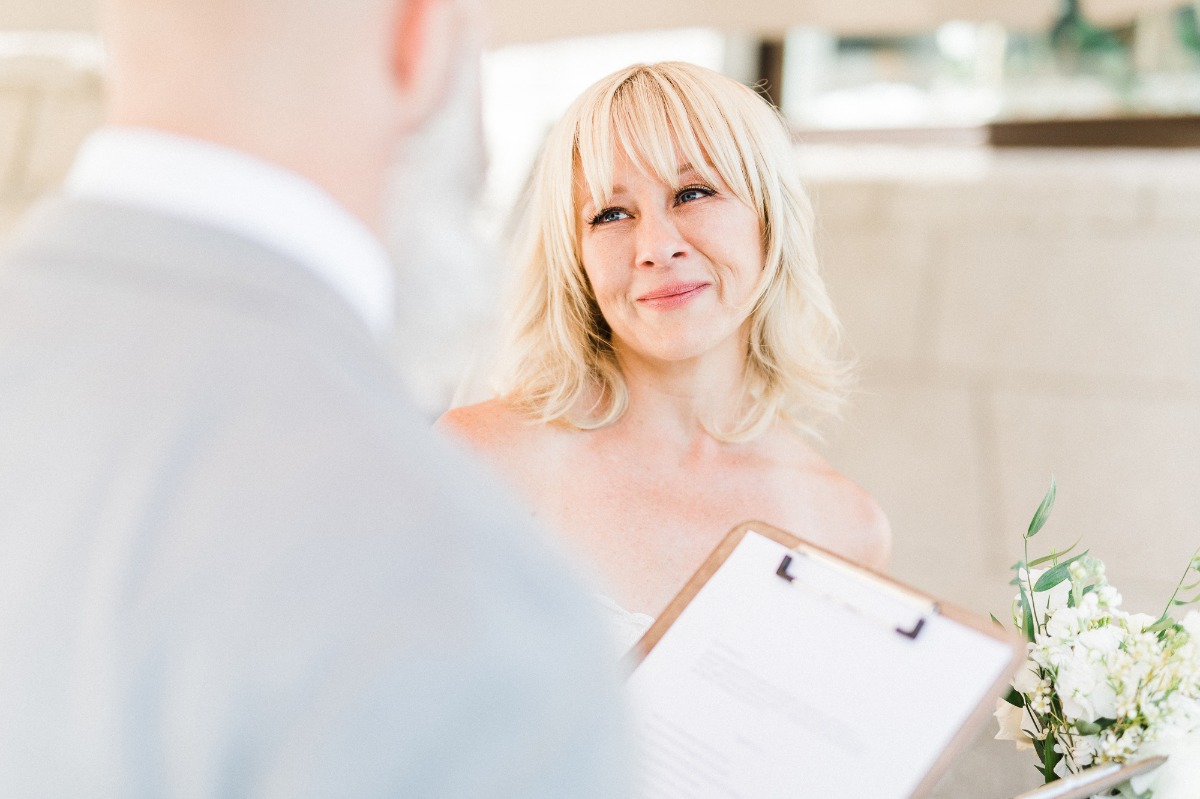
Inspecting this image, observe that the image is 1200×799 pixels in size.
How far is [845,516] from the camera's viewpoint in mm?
1209

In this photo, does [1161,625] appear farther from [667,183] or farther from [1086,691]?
[667,183]

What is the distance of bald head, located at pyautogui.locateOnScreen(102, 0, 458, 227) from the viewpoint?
0.90 feet

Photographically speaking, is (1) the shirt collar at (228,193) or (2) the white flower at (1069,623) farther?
(2) the white flower at (1069,623)

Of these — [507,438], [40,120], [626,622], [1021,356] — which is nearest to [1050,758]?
[626,622]

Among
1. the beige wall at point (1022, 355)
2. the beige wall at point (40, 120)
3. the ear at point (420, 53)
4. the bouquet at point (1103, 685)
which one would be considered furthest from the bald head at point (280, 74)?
the beige wall at point (40, 120)

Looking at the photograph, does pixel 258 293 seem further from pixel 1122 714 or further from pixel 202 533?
pixel 1122 714

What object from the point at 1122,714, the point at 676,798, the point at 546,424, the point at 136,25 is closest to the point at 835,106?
the point at 546,424

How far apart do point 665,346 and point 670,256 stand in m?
0.10

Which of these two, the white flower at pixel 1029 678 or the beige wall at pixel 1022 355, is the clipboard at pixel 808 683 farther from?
the beige wall at pixel 1022 355

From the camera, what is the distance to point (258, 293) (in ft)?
0.87

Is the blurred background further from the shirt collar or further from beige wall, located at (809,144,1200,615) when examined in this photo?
the shirt collar

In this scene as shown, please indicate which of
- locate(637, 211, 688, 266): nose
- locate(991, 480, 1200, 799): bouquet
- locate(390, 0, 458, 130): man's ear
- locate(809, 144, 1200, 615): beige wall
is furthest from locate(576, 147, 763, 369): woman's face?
locate(809, 144, 1200, 615): beige wall

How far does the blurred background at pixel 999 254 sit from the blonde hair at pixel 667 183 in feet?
2.08

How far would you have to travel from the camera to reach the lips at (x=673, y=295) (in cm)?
106
